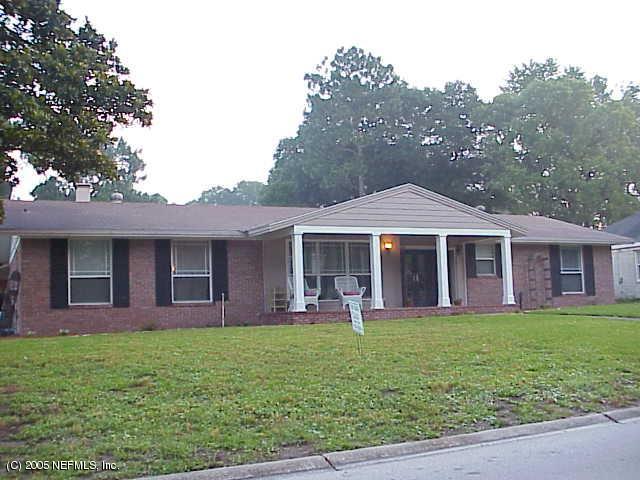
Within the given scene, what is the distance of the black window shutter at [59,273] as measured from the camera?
58.1ft

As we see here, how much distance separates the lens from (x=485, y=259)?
907 inches

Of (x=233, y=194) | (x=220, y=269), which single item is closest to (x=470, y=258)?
(x=220, y=269)

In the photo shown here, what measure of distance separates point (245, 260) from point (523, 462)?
1432 centimetres

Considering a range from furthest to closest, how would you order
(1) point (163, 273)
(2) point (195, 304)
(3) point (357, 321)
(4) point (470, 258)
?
(4) point (470, 258)
(2) point (195, 304)
(1) point (163, 273)
(3) point (357, 321)

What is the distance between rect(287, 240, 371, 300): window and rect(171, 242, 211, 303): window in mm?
2932

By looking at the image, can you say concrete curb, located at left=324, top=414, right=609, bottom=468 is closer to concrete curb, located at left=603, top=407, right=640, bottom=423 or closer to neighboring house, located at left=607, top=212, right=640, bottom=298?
concrete curb, located at left=603, top=407, right=640, bottom=423

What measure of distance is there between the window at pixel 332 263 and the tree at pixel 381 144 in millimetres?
20757

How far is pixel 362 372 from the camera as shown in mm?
9172

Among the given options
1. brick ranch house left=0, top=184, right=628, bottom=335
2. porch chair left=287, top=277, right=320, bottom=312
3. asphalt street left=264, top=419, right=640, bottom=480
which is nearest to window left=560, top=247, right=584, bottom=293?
brick ranch house left=0, top=184, right=628, bottom=335

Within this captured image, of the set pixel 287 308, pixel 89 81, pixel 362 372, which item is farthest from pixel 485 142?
pixel 362 372

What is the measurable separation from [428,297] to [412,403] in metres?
15.5

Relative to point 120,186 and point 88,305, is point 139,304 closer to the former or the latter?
point 88,305

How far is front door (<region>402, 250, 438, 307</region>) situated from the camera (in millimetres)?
22656

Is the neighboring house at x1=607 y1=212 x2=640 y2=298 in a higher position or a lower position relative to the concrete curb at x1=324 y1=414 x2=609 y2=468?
higher
